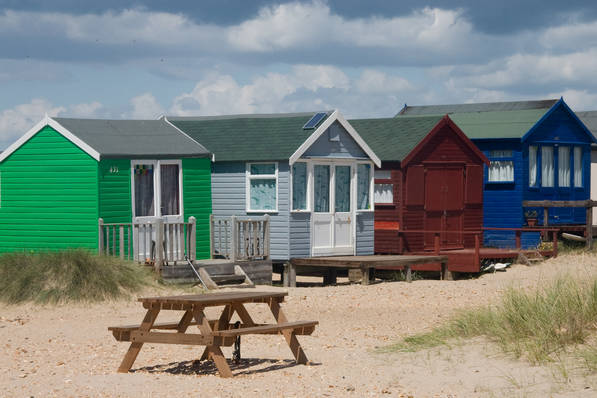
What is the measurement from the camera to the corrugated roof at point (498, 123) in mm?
28094

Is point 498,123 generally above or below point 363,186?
above

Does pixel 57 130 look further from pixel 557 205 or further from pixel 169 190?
pixel 557 205

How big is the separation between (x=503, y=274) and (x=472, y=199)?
3159 mm

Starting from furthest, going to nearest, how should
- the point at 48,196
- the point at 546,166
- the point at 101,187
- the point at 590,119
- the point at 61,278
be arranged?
the point at 590,119, the point at 546,166, the point at 48,196, the point at 101,187, the point at 61,278

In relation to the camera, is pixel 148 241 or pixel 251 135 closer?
pixel 148 241

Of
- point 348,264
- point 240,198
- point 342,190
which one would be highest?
point 342,190

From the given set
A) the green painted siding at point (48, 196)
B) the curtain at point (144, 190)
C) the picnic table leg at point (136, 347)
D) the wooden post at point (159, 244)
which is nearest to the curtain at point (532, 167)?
the curtain at point (144, 190)

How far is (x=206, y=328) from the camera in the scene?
10.3 meters

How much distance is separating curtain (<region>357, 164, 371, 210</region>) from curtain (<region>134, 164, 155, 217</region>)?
4758 mm

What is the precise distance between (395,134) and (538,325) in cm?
1503

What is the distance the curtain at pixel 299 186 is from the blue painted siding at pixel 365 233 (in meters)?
1.66

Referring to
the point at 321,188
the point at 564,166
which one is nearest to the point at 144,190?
the point at 321,188

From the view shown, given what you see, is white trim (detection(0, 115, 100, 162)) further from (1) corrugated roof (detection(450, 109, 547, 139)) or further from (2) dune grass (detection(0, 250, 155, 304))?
(1) corrugated roof (detection(450, 109, 547, 139))

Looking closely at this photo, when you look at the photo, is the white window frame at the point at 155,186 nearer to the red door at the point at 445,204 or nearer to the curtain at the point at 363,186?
the curtain at the point at 363,186
